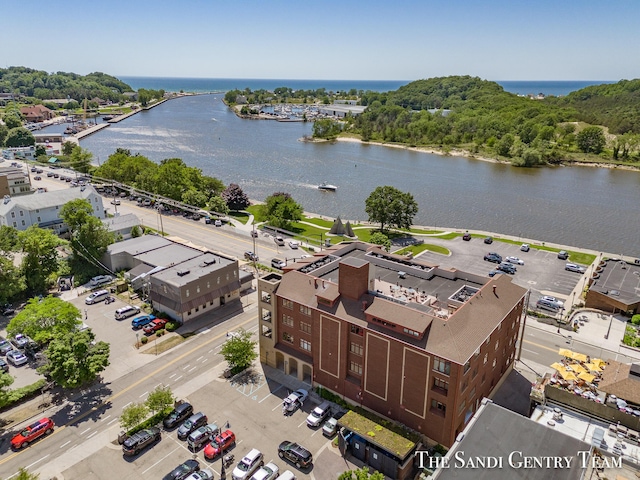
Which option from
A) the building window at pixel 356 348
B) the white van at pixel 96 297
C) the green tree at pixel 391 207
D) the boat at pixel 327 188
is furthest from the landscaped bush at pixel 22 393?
the boat at pixel 327 188

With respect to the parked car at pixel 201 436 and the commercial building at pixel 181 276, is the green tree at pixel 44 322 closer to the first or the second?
the commercial building at pixel 181 276

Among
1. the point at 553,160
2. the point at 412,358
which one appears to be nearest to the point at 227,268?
the point at 412,358

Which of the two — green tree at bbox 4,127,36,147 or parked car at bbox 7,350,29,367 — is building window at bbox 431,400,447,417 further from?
green tree at bbox 4,127,36,147

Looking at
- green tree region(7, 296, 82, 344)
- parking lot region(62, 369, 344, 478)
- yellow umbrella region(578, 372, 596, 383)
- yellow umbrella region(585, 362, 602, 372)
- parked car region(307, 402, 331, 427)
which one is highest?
green tree region(7, 296, 82, 344)

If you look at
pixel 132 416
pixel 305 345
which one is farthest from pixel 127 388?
pixel 305 345

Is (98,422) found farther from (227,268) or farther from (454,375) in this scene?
(454,375)

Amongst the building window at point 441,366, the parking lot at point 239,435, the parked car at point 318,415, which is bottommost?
the parking lot at point 239,435

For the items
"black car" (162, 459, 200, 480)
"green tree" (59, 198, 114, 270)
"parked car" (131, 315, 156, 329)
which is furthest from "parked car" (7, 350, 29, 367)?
"black car" (162, 459, 200, 480)

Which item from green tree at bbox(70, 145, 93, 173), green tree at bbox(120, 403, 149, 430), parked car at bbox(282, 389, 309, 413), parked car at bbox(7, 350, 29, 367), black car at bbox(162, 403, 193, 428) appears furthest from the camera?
green tree at bbox(70, 145, 93, 173)
